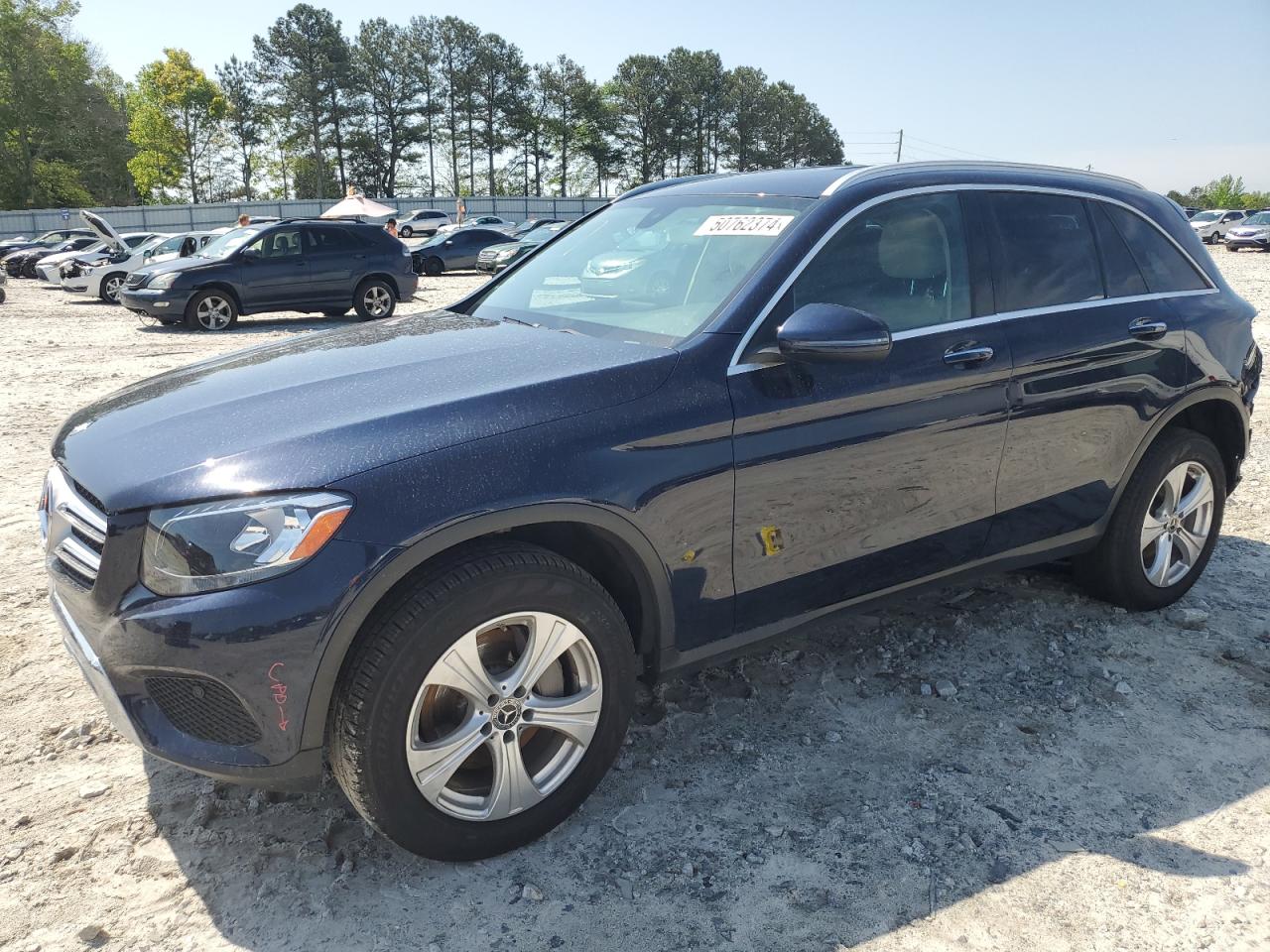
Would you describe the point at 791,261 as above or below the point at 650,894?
above

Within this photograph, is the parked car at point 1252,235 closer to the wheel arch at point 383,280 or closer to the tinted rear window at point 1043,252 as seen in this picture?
the wheel arch at point 383,280

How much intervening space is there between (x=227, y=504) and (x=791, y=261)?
178cm

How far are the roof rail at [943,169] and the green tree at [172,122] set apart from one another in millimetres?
74733

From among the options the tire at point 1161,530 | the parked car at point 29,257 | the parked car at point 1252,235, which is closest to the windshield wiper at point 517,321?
the tire at point 1161,530

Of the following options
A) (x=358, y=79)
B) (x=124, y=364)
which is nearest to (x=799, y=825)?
(x=124, y=364)

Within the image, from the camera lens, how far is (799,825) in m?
2.73

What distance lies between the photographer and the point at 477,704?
2.43m

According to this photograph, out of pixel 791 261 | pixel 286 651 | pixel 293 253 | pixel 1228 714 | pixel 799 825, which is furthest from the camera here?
pixel 293 253

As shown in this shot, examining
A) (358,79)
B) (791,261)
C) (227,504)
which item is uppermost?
(358,79)

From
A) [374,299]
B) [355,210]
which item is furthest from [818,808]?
[355,210]

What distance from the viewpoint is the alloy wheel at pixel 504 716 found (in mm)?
2377

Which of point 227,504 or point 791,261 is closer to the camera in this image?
point 227,504

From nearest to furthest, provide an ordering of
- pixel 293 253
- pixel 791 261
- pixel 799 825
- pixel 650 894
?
pixel 650 894, pixel 799 825, pixel 791 261, pixel 293 253

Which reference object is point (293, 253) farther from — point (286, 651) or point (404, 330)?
point (286, 651)
